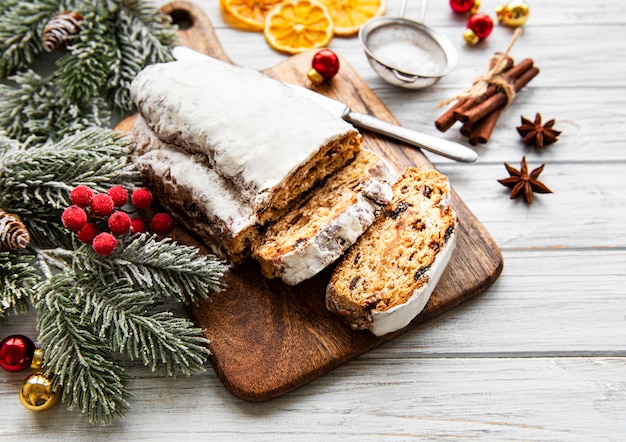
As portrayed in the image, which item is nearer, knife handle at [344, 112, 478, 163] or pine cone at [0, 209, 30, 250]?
pine cone at [0, 209, 30, 250]

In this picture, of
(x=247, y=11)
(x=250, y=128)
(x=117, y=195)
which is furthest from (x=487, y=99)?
(x=117, y=195)

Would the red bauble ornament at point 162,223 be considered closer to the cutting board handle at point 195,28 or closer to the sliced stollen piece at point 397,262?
the sliced stollen piece at point 397,262

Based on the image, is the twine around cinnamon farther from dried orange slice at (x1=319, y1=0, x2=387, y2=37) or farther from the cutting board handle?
the cutting board handle

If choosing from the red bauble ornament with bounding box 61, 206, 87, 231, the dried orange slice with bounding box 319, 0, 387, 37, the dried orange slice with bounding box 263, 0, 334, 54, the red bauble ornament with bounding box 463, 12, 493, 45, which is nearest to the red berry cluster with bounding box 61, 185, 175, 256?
the red bauble ornament with bounding box 61, 206, 87, 231

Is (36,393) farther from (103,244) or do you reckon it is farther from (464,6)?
(464,6)

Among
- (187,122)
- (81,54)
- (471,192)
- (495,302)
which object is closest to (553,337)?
(495,302)

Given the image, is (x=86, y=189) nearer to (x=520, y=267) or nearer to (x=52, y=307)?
(x=52, y=307)
